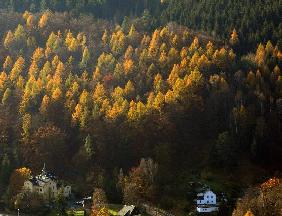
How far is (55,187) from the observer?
8962 cm

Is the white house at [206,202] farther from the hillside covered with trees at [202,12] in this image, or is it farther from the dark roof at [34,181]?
the hillside covered with trees at [202,12]

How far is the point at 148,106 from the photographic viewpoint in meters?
105

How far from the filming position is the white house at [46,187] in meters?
88.2

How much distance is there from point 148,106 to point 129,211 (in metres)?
30.2

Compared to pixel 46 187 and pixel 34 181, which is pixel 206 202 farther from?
pixel 34 181

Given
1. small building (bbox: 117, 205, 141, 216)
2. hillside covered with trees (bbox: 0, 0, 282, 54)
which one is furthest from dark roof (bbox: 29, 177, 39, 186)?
hillside covered with trees (bbox: 0, 0, 282, 54)

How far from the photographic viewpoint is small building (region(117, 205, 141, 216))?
7794 centimetres

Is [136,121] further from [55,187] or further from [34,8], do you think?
[34,8]

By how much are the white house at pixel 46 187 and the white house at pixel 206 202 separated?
19908mm

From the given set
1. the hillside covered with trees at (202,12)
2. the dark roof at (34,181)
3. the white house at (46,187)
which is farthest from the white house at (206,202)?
the hillside covered with trees at (202,12)

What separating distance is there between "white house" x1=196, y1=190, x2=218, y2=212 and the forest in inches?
60.3

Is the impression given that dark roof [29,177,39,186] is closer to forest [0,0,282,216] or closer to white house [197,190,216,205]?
forest [0,0,282,216]

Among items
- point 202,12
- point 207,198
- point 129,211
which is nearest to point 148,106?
point 207,198

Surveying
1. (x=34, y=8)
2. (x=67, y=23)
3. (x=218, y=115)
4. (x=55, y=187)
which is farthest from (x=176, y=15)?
(x=55, y=187)
